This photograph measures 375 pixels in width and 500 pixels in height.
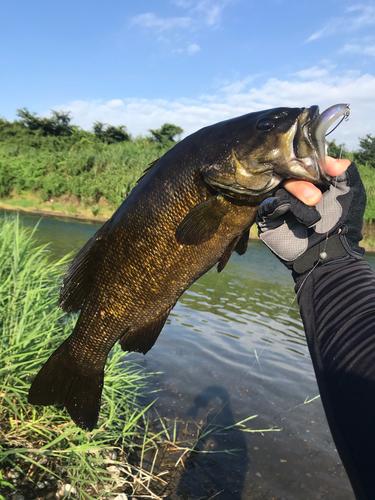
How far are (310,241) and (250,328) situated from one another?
20.0 feet

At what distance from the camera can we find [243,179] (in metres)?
1.81

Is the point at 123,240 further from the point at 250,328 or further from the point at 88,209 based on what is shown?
the point at 88,209

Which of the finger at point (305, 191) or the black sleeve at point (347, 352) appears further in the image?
the finger at point (305, 191)

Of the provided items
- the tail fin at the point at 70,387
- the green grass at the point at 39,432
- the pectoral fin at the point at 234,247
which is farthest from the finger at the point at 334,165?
the green grass at the point at 39,432

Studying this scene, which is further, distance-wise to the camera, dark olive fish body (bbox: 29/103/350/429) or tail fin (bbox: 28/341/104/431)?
tail fin (bbox: 28/341/104/431)

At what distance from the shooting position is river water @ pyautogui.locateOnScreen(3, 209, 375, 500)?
11.0 feet

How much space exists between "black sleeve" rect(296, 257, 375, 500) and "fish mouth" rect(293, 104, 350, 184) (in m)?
0.49

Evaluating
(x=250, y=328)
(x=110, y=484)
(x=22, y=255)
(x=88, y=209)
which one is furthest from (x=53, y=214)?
(x=110, y=484)

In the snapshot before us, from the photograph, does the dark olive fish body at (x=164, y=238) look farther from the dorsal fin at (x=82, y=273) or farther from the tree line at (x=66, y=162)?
the tree line at (x=66, y=162)

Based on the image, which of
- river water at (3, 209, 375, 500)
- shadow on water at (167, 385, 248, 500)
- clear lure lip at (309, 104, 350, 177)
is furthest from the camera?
river water at (3, 209, 375, 500)

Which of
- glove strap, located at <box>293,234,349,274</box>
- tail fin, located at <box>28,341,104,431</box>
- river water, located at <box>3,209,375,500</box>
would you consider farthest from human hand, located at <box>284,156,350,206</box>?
river water, located at <box>3,209,375,500</box>

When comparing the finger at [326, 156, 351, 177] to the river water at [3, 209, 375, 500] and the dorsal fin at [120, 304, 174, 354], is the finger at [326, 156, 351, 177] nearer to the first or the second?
the dorsal fin at [120, 304, 174, 354]

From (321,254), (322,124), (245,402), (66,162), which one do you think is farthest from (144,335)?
(66,162)

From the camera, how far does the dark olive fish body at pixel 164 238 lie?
1794mm
